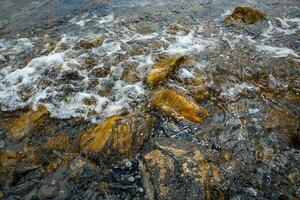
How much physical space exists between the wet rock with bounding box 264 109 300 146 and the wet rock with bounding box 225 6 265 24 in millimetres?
3627

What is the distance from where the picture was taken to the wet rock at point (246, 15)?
807 cm

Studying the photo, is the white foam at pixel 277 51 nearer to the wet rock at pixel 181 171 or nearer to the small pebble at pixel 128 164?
the wet rock at pixel 181 171

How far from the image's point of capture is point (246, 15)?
26.7 ft

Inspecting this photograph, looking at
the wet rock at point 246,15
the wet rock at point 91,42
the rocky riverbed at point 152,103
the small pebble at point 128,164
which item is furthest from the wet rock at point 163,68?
the wet rock at point 246,15

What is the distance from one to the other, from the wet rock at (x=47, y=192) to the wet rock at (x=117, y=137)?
68 centimetres

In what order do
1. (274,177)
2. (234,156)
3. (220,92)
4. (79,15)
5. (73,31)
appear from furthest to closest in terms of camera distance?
(79,15), (73,31), (220,92), (234,156), (274,177)

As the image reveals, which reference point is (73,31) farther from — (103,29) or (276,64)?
(276,64)

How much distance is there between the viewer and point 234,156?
445cm

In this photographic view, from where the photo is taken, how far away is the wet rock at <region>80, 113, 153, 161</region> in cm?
441

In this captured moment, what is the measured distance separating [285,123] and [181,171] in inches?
76.6

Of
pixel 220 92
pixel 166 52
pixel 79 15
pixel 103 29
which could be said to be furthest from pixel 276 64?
pixel 79 15

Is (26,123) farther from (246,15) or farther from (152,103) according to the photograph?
(246,15)

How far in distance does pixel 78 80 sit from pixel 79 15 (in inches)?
130

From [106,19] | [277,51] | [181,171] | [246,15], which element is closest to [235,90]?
[277,51]
